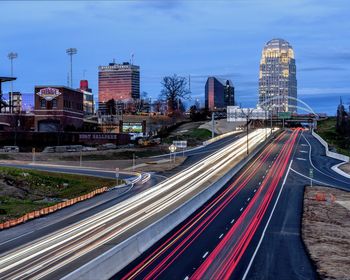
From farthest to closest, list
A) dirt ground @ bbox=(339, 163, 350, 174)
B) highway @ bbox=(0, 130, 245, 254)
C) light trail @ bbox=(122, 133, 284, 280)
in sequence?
dirt ground @ bbox=(339, 163, 350, 174) → highway @ bbox=(0, 130, 245, 254) → light trail @ bbox=(122, 133, 284, 280)

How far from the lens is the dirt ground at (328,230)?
3189 cm

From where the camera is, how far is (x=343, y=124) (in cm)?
19675

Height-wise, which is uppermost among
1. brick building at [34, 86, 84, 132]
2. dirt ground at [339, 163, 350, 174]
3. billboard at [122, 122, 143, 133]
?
brick building at [34, 86, 84, 132]

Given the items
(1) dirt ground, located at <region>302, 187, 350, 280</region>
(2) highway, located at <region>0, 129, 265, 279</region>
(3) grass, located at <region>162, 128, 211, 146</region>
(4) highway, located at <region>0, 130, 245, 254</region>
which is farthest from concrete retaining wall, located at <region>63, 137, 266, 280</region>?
(3) grass, located at <region>162, 128, 211, 146</region>

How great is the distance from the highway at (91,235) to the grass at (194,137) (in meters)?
64.1

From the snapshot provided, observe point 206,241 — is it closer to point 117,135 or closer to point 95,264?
point 95,264

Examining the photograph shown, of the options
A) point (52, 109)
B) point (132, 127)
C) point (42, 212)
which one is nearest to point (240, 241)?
point (42, 212)

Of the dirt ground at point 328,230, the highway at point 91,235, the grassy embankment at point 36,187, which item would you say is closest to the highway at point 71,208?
the highway at point 91,235

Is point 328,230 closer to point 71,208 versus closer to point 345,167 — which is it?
point 71,208

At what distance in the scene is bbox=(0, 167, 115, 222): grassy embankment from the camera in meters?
57.7

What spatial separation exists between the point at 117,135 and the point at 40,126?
1786 cm

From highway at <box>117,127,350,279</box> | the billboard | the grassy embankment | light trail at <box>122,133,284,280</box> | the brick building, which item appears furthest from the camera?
the billboard

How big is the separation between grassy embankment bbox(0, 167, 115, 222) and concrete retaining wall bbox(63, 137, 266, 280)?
632 inches

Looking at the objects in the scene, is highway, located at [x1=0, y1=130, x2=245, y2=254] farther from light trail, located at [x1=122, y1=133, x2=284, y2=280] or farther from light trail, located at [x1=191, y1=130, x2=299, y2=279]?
light trail, located at [x1=191, y1=130, x2=299, y2=279]
